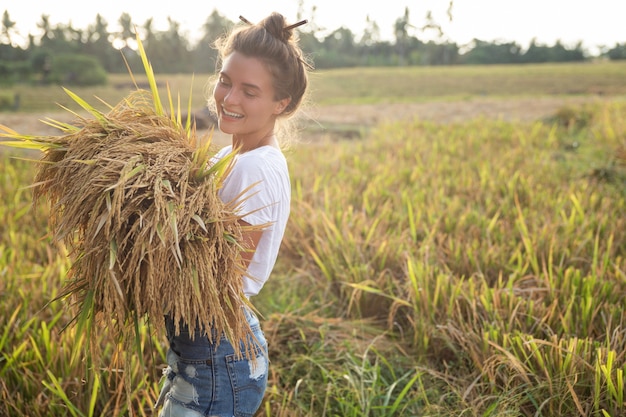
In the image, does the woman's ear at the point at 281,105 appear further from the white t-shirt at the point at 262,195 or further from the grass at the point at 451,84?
the grass at the point at 451,84

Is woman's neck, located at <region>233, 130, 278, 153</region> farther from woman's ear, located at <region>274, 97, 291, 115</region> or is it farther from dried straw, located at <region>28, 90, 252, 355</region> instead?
dried straw, located at <region>28, 90, 252, 355</region>

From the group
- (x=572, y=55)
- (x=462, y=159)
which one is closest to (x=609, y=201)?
(x=462, y=159)

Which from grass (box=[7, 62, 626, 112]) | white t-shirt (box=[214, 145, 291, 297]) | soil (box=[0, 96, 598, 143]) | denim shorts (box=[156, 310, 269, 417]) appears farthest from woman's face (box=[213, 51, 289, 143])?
grass (box=[7, 62, 626, 112])

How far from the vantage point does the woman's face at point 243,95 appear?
1336 millimetres

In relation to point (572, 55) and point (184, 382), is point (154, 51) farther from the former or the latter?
point (572, 55)

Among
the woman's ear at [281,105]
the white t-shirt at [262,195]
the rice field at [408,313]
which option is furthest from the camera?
the rice field at [408,313]

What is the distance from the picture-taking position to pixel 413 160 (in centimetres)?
570

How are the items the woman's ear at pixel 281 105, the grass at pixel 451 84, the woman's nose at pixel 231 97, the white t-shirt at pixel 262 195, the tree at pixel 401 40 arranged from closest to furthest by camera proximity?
the white t-shirt at pixel 262 195, the woman's nose at pixel 231 97, the woman's ear at pixel 281 105, the grass at pixel 451 84, the tree at pixel 401 40

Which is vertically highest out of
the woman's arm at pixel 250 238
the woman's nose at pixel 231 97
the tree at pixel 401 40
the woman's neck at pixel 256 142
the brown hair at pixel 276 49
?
the tree at pixel 401 40

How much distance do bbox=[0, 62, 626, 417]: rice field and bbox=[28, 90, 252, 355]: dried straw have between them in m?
0.11

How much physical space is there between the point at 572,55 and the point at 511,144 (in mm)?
45346

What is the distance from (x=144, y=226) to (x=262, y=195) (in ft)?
0.94

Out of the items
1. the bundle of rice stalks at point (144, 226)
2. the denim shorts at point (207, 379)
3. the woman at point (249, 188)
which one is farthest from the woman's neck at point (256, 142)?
the denim shorts at point (207, 379)

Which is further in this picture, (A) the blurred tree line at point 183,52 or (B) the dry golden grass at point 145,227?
(A) the blurred tree line at point 183,52
